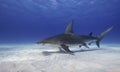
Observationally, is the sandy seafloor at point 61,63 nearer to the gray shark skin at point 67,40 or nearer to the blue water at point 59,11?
the gray shark skin at point 67,40

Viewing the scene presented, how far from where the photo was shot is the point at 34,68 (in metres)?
4.91

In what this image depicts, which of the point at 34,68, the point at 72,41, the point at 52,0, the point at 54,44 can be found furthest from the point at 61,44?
the point at 52,0

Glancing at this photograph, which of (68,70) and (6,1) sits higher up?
(6,1)

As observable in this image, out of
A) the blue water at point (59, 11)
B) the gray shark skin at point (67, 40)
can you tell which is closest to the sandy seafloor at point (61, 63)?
the gray shark skin at point (67, 40)

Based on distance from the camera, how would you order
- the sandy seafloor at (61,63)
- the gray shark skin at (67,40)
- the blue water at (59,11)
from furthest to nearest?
the blue water at (59,11) < the gray shark skin at (67,40) < the sandy seafloor at (61,63)

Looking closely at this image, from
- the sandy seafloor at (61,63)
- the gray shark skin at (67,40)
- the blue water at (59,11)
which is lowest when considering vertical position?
the sandy seafloor at (61,63)

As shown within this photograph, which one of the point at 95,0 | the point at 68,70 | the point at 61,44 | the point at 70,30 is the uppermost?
the point at 95,0

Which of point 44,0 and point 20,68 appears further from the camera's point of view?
point 44,0

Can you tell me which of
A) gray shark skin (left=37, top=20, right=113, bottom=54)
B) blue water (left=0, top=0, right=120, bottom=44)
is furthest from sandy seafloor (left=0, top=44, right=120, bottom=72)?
blue water (left=0, top=0, right=120, bottom=44)

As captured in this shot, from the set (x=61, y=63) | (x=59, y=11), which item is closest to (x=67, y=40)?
(x=61, y=63)

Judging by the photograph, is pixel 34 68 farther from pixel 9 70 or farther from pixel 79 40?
pixel 79 40

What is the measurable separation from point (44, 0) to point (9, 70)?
26.8 m

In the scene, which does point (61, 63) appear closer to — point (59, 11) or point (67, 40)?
point (67, 40)

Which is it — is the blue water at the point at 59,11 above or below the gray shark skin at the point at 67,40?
above
